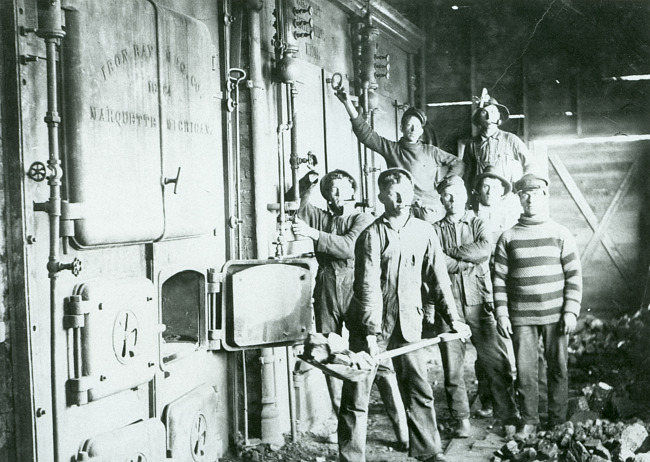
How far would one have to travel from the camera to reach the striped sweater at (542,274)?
538 cm

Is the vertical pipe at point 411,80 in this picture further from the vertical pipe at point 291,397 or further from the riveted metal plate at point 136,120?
the riveted metal plate at point 136,120

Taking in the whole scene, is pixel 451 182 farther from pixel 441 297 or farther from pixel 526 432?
pixel 526 432

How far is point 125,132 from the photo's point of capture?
3.75 metres

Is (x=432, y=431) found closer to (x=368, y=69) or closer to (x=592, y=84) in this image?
(x=368, y=69)

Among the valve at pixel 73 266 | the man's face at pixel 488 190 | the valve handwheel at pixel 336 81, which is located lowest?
the valve at pixel 73 266

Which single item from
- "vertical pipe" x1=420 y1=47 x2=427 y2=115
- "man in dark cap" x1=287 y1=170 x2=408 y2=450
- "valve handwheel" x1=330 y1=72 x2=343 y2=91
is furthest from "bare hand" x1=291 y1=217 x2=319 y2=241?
"vertical pipe" x1=420 y1=47 x2=427 y2=115

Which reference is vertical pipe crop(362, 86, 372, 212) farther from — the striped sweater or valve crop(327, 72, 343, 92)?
the striped sweater

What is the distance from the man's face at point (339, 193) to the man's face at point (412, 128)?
4.40 ft

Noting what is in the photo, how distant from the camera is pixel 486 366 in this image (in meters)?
5.77

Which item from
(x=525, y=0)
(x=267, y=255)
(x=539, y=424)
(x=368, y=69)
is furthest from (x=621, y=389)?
(x=525, y=0)

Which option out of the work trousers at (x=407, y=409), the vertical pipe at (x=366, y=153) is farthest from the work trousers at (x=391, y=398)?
the vertical pipe at (x=366, y=153)

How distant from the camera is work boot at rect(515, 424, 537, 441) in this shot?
531 centimetres

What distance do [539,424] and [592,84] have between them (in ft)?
18.2

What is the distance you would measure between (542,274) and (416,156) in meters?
2.09
